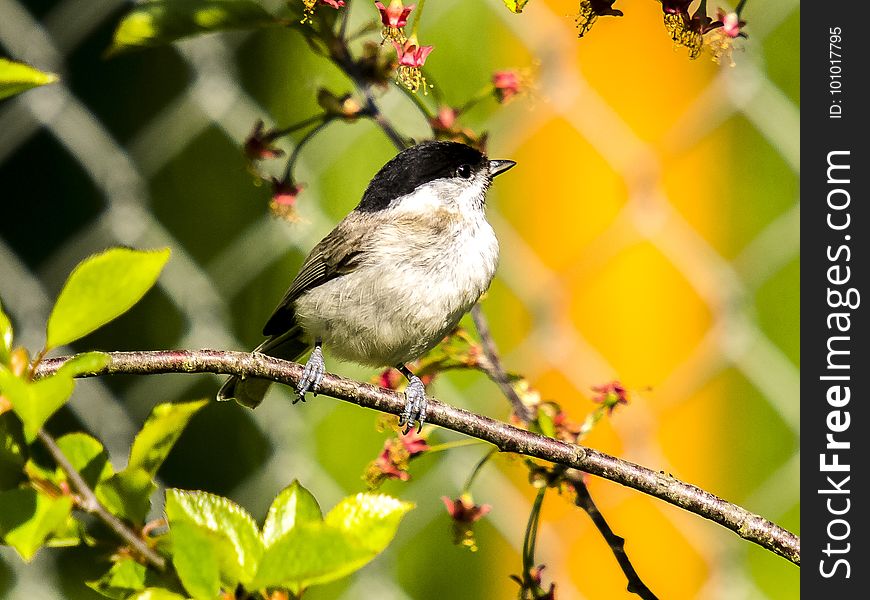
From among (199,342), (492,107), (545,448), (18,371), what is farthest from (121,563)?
(492,107)

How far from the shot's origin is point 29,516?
0.37 meters

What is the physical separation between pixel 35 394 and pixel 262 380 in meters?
0.65

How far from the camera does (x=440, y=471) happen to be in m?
1.71

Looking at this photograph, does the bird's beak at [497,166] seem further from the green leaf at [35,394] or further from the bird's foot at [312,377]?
the green leaf at [35,394]

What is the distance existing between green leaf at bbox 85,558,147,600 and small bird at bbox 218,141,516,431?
50 cm

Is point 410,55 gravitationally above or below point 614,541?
above

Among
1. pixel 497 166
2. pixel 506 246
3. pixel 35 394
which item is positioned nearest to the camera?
pixel 35 394

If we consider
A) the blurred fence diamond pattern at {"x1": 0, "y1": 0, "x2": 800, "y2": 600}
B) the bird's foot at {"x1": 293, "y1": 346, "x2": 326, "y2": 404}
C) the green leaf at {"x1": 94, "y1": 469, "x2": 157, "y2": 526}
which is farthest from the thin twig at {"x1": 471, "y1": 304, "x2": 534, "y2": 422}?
the blurred fence diamond pattern at {"x1": 0, "y1": 0, "x2": 800, "y2": 600}

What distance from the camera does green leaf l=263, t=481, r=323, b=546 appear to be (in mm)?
405

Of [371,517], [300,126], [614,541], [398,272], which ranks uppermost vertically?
[300,126]

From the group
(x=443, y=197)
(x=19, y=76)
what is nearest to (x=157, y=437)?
(x=19, y=76)

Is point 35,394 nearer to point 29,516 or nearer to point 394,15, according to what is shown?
point 29,516

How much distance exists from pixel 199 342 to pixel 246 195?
0.24 m

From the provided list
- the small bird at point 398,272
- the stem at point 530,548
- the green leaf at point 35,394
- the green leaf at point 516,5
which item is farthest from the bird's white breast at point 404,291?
the green leaf at point 35,394
